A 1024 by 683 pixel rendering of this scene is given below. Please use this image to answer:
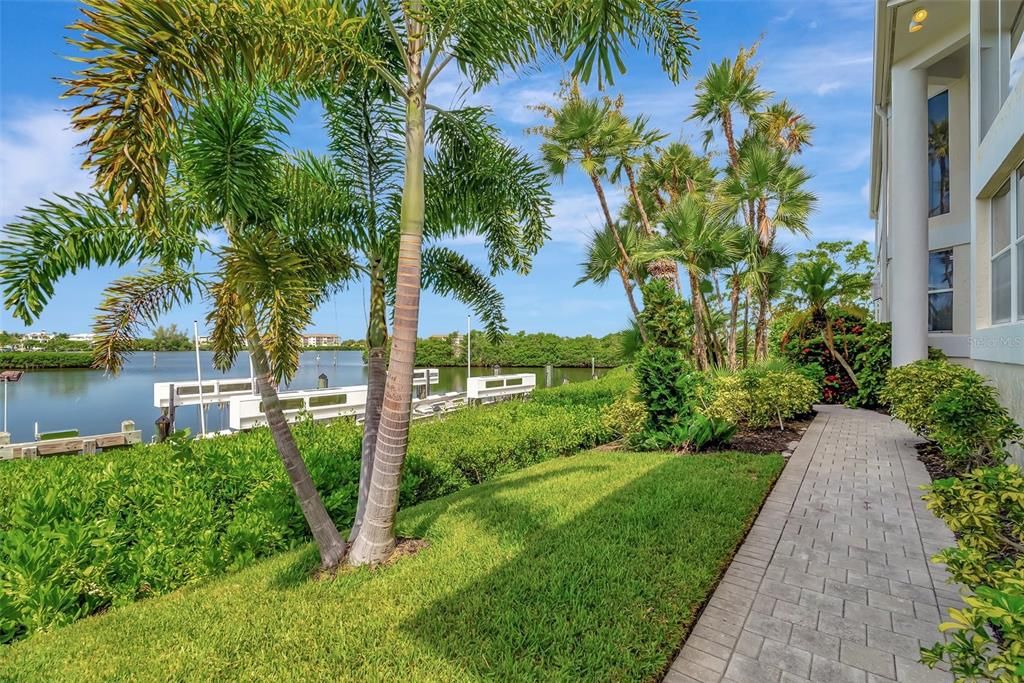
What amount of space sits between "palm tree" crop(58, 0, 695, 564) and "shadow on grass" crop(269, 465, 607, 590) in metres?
0.43

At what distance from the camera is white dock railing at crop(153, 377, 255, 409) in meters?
10.4

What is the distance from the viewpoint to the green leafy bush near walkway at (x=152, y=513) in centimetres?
327

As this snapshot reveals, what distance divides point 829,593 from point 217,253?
4.94 metres

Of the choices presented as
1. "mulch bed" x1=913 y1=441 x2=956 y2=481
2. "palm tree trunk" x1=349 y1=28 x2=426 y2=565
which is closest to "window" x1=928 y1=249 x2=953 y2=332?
"mulch bed" x1=913 y1=441 x2=956 y2=481

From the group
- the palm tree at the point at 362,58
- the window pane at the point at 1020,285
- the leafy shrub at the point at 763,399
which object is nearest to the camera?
the palm tree at the point at 362,58

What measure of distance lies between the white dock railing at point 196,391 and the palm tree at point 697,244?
10.6m

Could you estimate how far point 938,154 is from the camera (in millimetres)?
10391

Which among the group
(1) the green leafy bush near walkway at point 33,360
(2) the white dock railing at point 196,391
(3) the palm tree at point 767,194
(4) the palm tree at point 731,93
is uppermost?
(4) the palm tree at point 731,93

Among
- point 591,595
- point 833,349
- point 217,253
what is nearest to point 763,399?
point 833,349

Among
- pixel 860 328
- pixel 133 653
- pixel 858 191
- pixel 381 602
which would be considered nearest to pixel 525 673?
pixel 381 602

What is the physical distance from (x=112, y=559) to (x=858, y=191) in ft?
88.6

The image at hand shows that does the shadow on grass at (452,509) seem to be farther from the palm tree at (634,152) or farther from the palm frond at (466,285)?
the palm tree at (634,152)

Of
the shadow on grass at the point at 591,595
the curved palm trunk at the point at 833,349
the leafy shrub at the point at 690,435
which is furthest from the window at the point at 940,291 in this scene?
the shadow on grass at the point at 591,595

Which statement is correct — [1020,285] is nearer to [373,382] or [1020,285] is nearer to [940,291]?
→ [373,382]
